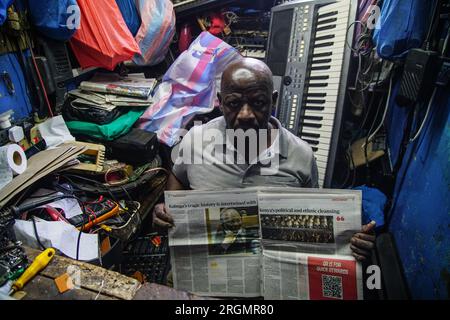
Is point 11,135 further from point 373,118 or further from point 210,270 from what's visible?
point 373,118

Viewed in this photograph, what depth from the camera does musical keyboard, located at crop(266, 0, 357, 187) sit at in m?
2.06

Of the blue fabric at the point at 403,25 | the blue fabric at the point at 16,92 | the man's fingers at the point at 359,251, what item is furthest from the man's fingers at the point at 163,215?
the blue fabric at the point at 403,25

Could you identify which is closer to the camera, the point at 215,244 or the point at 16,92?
the point at 215,244

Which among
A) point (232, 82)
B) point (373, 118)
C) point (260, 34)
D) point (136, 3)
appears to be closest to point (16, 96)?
point (136, 3)

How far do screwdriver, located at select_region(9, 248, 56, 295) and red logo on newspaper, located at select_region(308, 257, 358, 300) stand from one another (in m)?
0.87

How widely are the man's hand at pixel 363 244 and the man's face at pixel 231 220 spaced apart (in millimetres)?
397

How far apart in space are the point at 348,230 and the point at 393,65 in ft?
4.65

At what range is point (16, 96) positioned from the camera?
6.01 feet

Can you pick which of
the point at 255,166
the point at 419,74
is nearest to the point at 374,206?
the point at 419,74

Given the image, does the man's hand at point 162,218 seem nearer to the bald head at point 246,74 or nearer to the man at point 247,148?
the man at point 247,148

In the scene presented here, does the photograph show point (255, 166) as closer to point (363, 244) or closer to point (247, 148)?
point (247, 148)

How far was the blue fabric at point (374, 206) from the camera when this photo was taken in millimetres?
1863

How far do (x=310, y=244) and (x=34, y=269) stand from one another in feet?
2.94

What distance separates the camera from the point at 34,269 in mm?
912
